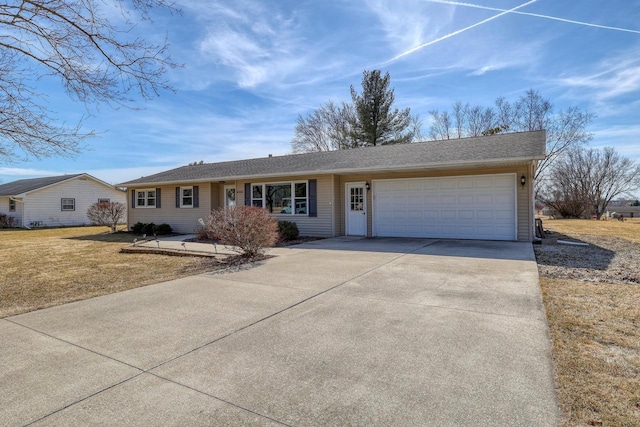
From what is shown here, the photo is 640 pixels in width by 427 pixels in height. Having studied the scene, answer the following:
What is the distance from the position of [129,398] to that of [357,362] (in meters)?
1.74

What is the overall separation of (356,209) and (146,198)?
1198 cm

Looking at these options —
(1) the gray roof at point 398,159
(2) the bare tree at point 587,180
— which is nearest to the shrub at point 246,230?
(1) the gray roof at point 398,159

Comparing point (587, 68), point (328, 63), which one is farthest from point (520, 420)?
point (587, 68)

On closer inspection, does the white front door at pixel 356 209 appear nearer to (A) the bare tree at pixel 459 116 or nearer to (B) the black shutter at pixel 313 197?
(B) the black shutter at pixel 313 197

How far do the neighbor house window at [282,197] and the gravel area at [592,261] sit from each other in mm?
8286

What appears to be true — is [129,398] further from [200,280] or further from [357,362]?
[200,280]

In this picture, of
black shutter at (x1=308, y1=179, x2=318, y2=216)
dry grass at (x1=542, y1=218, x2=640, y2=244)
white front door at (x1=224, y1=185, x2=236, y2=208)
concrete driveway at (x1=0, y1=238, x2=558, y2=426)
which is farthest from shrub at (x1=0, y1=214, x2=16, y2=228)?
dry grass at (x1=542, y1=218, x2=640, y2=244)

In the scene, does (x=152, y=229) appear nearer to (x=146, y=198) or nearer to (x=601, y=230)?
(x=146, y=198)

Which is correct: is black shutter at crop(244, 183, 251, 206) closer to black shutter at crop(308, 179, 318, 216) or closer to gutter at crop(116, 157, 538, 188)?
gutter at crop(116, 157, 538, 188)

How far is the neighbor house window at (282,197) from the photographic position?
1391 cm

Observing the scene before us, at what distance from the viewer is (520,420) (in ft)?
6.85

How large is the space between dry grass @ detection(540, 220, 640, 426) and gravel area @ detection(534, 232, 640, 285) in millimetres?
1004

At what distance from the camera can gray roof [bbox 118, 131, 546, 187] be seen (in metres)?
10.3

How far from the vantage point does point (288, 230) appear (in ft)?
41.2
